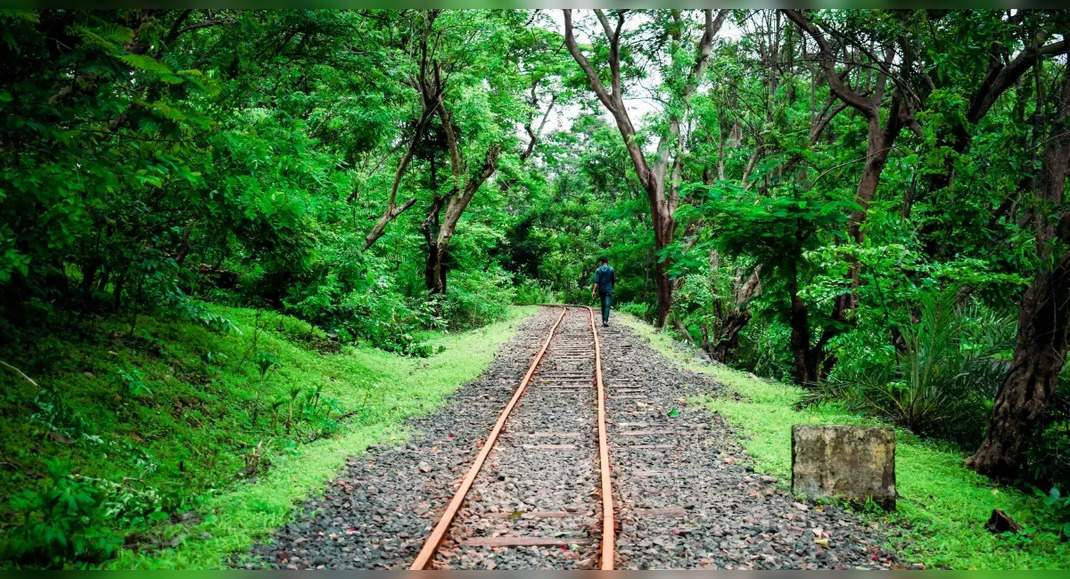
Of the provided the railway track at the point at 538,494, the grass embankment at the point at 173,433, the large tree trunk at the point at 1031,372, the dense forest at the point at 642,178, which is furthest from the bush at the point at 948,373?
the grass embankment at the point at 173,433

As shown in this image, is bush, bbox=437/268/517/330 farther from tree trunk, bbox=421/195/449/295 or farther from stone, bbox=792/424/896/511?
stone, bbox=792/424/896/511

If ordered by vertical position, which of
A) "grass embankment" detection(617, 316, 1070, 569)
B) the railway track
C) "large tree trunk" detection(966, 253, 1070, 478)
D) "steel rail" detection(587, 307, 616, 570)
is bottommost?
the railway track

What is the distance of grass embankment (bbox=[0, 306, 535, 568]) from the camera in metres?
4.55

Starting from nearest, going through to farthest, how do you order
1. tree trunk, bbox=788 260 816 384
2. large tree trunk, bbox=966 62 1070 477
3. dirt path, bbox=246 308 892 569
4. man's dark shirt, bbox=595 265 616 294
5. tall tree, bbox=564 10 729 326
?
dirt path, bbox=246 308 892 569
large tree trunk, bbox=966 62 1070 477
tree trunk, bbox=788 260 816 384
tall tree, bbox=564 10 729 326
man's dark shirt, bbox=595 265 616 294

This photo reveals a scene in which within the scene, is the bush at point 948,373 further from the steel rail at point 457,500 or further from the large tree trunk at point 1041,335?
the steel rail at point 457,500

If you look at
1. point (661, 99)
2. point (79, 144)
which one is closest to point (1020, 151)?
point (79, 144)

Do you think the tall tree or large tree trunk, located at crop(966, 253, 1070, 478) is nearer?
large tree trunk, located at crop(966, 253, 1070, 478)

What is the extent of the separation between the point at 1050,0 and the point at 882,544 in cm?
384

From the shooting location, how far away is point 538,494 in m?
6.02

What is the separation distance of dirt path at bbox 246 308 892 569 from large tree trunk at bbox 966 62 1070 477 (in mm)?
2510

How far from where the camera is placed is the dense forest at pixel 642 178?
16.5 feet

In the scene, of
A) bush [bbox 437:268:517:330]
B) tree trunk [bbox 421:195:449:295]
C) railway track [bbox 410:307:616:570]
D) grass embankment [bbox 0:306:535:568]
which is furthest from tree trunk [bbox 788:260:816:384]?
tree trunk [bbox 421:195:449:295]

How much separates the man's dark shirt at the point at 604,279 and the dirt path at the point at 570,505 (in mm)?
10158

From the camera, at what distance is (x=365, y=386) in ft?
35.8
